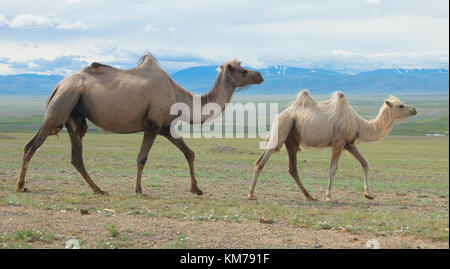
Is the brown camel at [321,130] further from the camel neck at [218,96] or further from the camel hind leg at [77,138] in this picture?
the camel hind leg at [77,138]

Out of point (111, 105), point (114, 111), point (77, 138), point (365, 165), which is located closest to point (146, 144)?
point (114, 111)

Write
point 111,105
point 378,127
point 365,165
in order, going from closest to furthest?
point 111,105, point 365,165, point 378,127

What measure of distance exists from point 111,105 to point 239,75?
10.0ft

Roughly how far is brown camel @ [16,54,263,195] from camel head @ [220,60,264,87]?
4.13 feet

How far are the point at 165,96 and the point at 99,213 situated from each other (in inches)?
126

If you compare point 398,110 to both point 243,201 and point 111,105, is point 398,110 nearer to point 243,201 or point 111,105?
point 243,201

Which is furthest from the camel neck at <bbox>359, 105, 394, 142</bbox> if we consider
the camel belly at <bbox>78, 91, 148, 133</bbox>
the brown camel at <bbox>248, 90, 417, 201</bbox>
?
the camel belly at <bbox>78, 91, 148, 133</bbox>

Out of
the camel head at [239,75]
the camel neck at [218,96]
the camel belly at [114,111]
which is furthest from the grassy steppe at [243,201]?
the camel head at [239,75]

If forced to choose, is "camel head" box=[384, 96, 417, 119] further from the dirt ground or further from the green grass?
the green grass

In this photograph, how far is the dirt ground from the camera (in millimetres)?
6918

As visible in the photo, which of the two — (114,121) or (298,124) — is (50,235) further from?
(298,124)

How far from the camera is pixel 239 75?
38.5ft

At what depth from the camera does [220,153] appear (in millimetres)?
30359

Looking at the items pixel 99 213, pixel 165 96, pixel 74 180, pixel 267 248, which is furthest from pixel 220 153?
pixel 267 248
